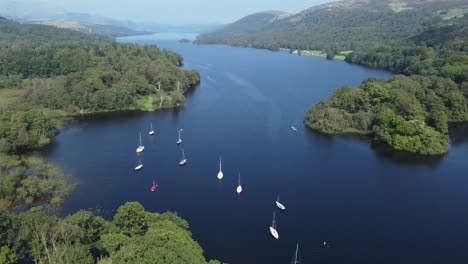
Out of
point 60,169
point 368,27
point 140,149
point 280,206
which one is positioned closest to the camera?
point 280,206

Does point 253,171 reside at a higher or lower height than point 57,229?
lower

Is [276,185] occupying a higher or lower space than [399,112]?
lower

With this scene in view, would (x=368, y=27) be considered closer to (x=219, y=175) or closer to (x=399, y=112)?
(x=399, y=112)

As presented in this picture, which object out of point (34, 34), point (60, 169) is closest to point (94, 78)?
point (60, 169)

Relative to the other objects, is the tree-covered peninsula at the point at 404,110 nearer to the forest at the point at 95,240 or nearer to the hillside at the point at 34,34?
the forest at the point at 95,240

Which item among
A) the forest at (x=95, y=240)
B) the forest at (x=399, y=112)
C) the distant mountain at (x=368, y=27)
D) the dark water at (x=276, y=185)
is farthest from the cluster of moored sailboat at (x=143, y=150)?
the distant mountain at (x=368, y=27)

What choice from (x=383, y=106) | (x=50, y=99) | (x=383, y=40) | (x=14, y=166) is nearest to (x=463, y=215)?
(x=383, y=106)

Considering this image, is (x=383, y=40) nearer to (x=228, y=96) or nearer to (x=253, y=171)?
(x=228, y=96)

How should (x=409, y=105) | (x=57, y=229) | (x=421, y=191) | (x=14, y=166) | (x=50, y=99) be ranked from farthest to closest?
(x=50, y=99)
(x=409, y=105)
(x=14, y=166)
(x=421, y=191)
(x=57, y=229)
